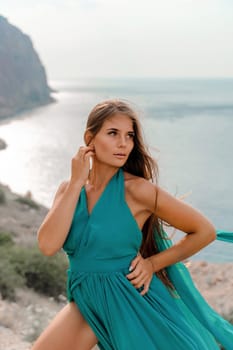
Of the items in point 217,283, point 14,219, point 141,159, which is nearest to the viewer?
point 141,159

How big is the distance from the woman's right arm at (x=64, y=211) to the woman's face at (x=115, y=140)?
0.26 ft

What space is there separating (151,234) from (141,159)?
333mm

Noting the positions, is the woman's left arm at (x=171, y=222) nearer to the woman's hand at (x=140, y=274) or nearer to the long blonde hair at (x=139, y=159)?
the woman's hand at (x=140, y=274)

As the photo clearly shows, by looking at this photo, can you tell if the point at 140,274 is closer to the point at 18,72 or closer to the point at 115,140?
the point at 115,140

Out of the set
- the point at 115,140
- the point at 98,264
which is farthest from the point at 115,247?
the point at 115,140

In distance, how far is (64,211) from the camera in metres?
2.72

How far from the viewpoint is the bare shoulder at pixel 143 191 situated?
281cm

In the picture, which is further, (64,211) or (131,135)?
(131,135)

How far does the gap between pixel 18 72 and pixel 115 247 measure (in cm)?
9376

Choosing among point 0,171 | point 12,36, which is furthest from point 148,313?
point 12,36

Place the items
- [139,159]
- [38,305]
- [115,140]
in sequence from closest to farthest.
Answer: [115,140] → [139,159] → [38,305]

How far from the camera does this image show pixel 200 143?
45.0m

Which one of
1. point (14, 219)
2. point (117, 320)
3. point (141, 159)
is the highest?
point (141, 159)

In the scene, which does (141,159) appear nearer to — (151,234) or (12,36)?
(151,234)
